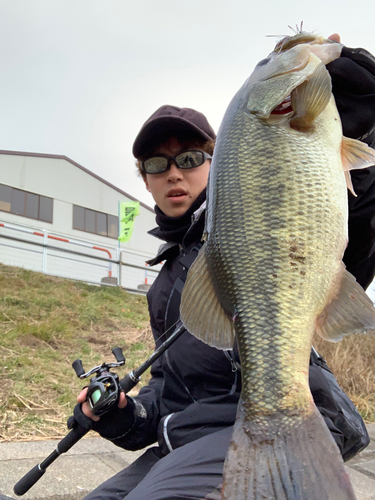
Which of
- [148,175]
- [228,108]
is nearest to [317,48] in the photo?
[228,108]

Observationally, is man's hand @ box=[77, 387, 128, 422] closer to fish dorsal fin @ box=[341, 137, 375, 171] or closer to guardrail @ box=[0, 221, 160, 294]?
fish dorsal fin @ box=[341, 137, 375, 171]

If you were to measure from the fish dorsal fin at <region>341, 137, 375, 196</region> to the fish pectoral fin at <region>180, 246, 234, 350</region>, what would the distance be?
587mm

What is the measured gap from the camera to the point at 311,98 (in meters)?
1.32

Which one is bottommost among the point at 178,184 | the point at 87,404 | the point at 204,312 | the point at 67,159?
the point at 87,404

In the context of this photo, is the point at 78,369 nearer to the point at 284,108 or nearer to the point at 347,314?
the point at 347,314

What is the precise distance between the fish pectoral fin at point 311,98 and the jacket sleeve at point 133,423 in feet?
5.15

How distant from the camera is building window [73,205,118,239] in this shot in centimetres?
1997

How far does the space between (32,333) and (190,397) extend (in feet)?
17.1

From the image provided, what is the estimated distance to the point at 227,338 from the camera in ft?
4.24

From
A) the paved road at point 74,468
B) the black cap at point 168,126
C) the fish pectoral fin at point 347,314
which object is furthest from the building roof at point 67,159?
the fish pectoral fin at point 347,314

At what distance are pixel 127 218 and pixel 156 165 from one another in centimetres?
1320

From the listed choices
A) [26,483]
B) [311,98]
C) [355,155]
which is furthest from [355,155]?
[26,483]

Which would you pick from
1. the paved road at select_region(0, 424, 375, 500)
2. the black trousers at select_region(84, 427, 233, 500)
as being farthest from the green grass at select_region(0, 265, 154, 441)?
the black trousers at select_region(84, 427, 233, 500)

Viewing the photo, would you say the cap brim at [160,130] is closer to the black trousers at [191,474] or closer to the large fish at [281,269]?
the large fish at [281,269]
